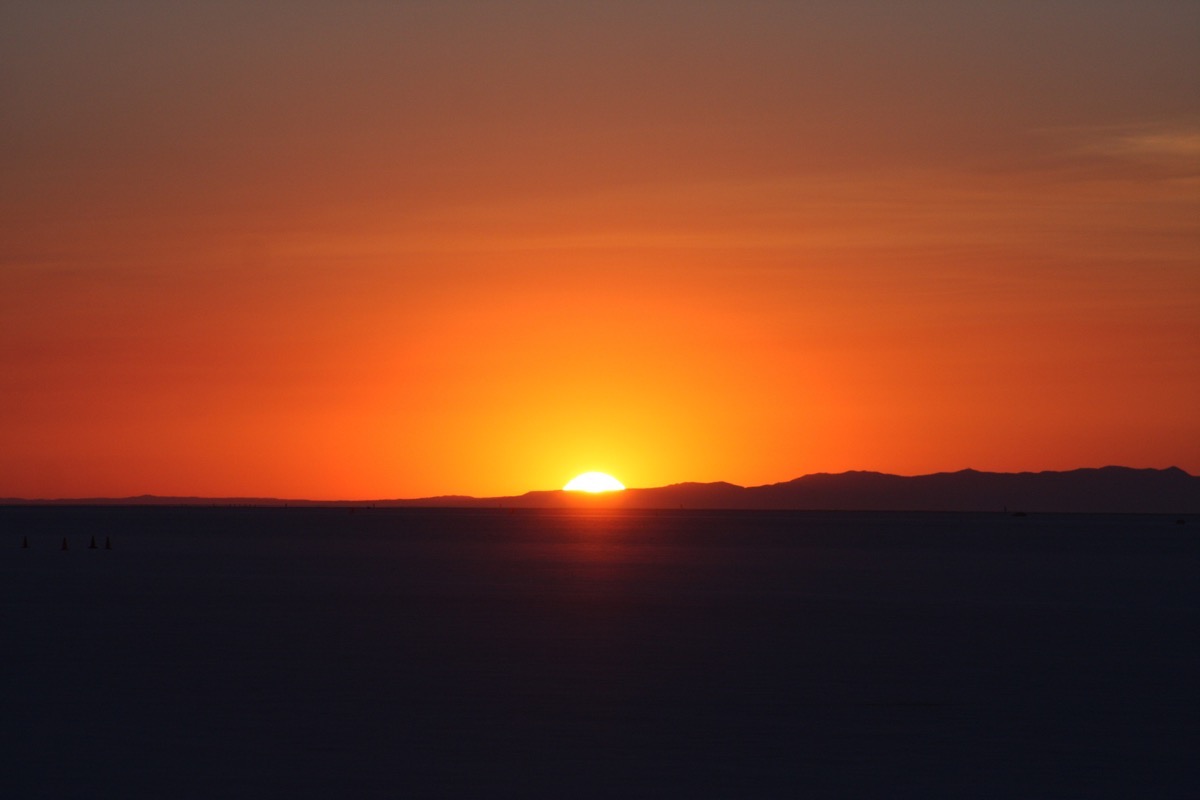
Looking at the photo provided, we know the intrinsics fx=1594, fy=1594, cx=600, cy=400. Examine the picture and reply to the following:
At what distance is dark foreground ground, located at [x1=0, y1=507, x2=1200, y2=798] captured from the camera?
16531 millimetres

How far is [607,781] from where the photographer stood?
1628 centimetres

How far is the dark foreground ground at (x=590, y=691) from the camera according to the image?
16.5m

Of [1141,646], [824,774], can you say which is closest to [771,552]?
[1141,646]

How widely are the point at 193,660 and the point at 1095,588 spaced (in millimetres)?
32984

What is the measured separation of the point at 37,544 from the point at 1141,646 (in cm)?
7092

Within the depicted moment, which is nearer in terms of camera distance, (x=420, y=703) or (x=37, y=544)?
(x=420, y=703)

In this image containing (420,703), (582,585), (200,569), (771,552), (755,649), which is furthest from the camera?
(771,552)

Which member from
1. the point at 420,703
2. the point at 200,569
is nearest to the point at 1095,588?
the point at 200,569

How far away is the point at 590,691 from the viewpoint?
22703 mm

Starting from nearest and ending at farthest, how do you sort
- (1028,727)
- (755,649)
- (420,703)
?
1. (1028,727)
2. (420,703)
3. (755,649)

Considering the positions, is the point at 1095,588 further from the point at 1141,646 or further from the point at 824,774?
the point at 824,774

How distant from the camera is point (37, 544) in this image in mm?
88000

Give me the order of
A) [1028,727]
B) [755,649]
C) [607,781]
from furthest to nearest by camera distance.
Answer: [755,649], [1028,727], [607,781]

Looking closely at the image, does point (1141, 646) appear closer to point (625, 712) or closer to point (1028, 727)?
point (1028, 727)
